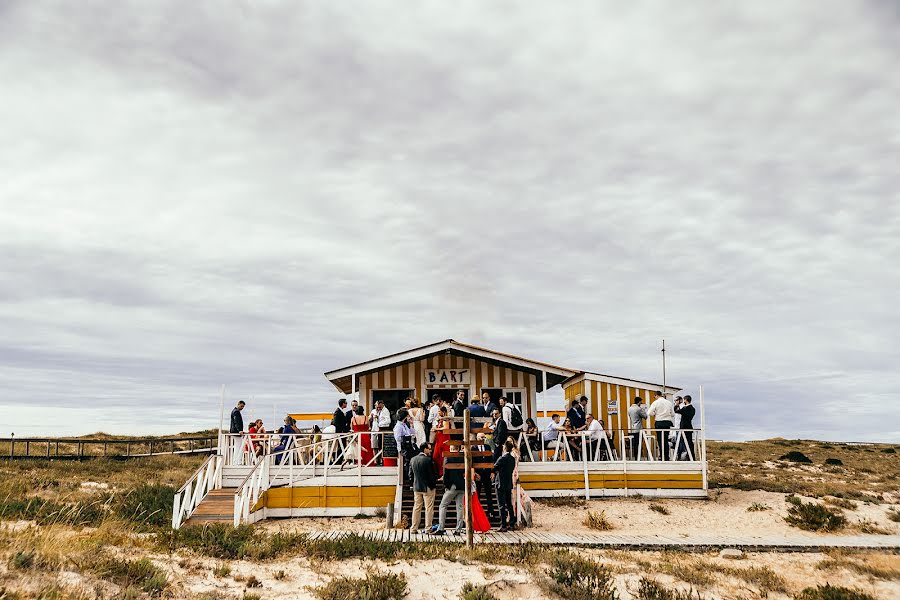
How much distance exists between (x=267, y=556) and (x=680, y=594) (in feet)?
19.4

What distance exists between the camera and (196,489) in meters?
17.1

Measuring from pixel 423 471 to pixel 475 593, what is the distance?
191 inches

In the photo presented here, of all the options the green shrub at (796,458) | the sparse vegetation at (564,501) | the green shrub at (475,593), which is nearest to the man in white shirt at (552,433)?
the sparse vegetation at (564,501)

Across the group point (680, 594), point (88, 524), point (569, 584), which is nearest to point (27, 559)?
point (88, 524)

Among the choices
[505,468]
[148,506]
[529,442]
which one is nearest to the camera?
[505,468]

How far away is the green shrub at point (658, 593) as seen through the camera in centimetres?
919

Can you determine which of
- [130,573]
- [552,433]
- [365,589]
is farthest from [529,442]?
[130,573]

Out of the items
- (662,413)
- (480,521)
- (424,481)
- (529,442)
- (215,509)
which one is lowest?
(215,509)

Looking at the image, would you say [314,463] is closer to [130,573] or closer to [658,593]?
[130,573]

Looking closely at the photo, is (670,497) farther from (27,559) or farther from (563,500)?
(27,559)

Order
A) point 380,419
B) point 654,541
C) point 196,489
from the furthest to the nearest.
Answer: point 380,419 < point 196,489 < point 654,541

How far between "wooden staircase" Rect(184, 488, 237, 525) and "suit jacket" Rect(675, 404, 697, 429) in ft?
39.0

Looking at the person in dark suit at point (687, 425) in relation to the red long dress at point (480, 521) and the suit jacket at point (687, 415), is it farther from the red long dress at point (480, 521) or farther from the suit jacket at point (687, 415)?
the red long dress at point (480, 521)

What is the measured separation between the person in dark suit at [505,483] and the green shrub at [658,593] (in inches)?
189
